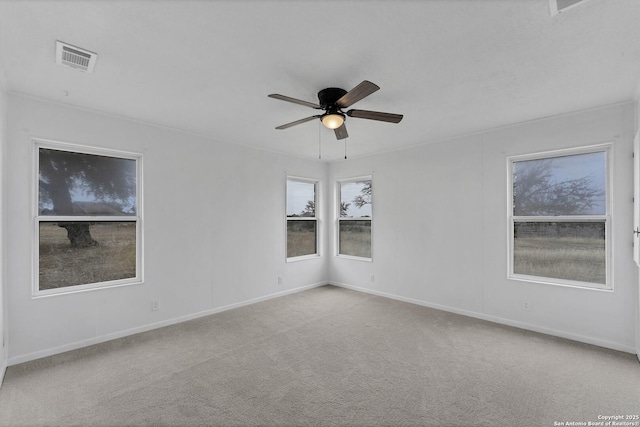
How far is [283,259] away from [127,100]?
10.9ft

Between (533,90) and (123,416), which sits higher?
(533,90)

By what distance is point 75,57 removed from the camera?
2172mm

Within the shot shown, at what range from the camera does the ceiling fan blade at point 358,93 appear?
6.93 feet

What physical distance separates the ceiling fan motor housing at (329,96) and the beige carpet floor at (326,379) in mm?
2448

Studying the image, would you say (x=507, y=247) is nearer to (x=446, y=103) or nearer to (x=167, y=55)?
(x=446, y=103)

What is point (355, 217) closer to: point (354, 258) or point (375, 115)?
point (354, 258)

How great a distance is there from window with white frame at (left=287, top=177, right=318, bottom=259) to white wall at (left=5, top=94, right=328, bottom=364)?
0.80 ft

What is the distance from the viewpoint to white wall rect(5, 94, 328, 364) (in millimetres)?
2859

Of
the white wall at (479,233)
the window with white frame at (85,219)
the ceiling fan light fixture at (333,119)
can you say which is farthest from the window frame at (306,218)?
the ceiling fan light fixture at (333,119)

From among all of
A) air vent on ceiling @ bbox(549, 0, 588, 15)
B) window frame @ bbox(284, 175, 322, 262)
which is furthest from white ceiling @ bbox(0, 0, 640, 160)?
window frame @ bbox(284, 175, 322, 262)

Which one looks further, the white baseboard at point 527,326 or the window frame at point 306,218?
the window frame at point 306,218

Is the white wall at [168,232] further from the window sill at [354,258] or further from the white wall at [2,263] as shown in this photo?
the window sill at [354,258]

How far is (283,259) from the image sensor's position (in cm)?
531

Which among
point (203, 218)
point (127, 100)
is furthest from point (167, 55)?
point (203, 218)
